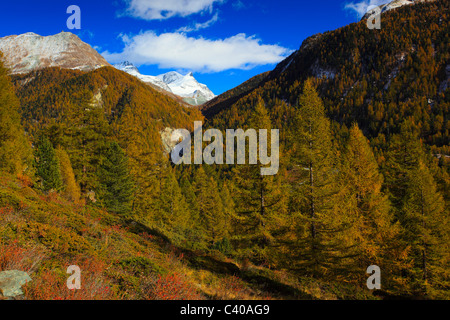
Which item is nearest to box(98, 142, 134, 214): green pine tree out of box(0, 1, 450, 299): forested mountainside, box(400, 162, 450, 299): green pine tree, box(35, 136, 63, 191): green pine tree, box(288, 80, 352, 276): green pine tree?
box(0, 1, 450, 299): forested mountainside

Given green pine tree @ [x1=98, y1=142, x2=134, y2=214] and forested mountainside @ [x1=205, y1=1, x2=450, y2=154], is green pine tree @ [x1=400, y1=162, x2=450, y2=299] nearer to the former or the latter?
green pine tree @ [x1=98, y1=142, x2=134, y2=214]

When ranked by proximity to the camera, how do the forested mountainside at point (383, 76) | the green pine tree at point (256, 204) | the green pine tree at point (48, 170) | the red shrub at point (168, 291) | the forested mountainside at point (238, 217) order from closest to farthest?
1. the red shrub at point (168, 291)
2. the forested mountainside at point (238, 217)
3. the green pine tree at point (256, 204)
4. the green pine tree at point (48, 170)
5. the forested mountainside at point (383, 76)

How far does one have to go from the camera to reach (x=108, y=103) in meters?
140

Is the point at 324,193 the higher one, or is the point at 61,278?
the point at 324,193

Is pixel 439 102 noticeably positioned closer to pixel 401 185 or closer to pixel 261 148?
pixel 401 185

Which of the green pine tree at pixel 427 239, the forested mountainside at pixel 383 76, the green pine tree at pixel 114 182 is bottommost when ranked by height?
the green pine tree at pixel 427 239

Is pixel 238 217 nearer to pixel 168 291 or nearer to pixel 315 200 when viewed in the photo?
pixel 315 200

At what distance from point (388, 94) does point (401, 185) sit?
111 m

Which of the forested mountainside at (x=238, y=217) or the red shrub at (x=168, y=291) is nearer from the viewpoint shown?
the red shrub at (x=168, y=291)

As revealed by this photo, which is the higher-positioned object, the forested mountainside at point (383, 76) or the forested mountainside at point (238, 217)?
the forested mountainside at point (383, 76)

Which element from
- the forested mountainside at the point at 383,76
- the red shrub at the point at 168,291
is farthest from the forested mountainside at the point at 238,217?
the forested mountainside at the point at 383,76

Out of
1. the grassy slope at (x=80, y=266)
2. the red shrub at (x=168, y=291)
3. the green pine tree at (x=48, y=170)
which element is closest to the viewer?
the grassy slope at (x=80, y=266)

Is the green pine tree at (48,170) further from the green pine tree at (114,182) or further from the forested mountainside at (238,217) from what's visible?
the green pine tree at (114,182)
